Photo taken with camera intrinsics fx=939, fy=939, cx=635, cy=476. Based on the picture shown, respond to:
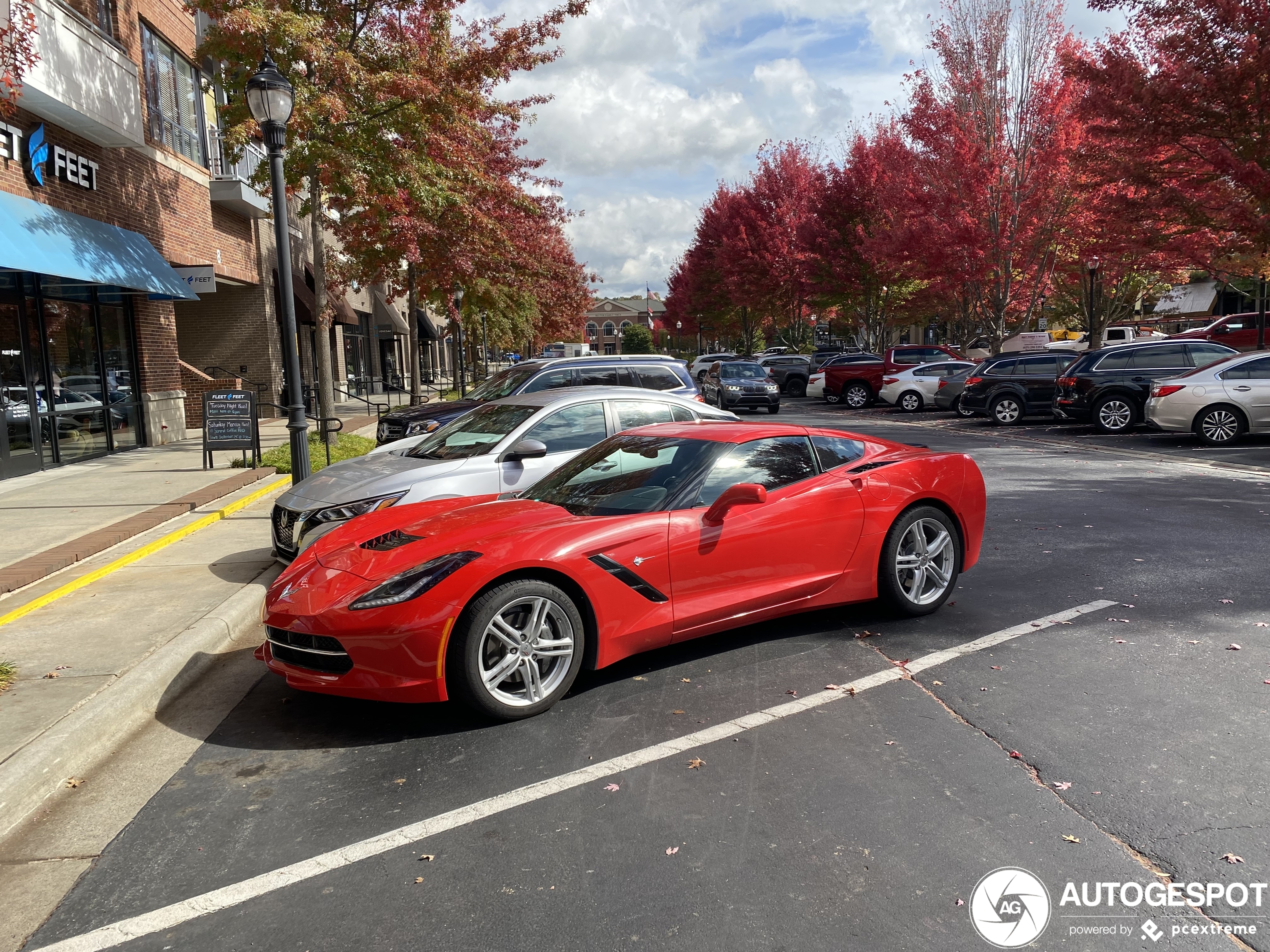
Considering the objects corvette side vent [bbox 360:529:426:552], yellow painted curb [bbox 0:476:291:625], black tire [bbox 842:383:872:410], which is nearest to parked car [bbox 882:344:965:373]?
black tire [bbox 842:383:872:410]

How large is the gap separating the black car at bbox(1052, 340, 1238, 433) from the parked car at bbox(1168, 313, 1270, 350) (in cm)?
1049

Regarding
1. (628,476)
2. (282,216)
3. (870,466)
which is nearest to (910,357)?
(282,216)

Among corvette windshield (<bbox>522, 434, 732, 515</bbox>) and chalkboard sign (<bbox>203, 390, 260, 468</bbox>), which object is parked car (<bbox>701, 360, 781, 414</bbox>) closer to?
chalkboard sign (<bbox>203, 390, 260, 468</bbox>)

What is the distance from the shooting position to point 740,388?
2586cm

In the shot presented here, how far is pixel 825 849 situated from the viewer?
126 inches

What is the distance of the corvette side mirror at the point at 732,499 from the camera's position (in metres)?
4.78

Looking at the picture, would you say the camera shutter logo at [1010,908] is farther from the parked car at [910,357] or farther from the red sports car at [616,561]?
the parked car at [910,357]

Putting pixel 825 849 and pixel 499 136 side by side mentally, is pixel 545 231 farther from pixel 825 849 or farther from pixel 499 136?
pixel 825 849

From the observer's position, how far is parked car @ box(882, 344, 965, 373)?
26875 mm

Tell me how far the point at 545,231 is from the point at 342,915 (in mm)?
32135

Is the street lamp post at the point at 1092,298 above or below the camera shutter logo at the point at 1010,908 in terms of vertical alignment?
above

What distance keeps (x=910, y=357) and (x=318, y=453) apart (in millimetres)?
18502

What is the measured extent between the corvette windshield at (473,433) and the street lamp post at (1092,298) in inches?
840

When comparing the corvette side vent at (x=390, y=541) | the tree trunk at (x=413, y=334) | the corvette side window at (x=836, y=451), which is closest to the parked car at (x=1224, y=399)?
the corvette side window at (x=836, y=451)
